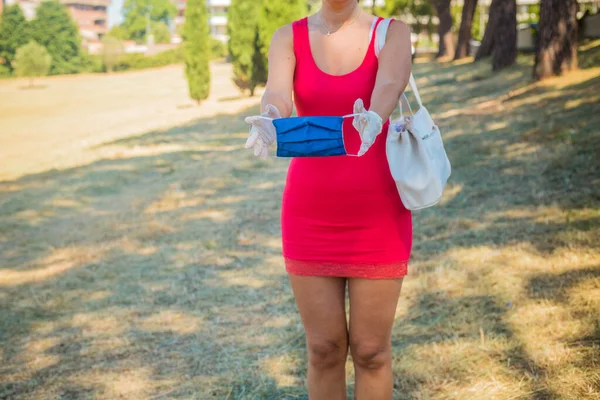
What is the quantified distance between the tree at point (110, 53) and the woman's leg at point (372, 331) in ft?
234

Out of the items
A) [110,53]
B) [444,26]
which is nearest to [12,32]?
[110,53]

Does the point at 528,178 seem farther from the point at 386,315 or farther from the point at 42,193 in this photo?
the point at 42,193

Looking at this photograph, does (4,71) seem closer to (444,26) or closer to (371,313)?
(444,26)

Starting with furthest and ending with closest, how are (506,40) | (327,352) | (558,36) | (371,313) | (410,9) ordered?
(410,9)
(506,40)
(558,36)
(327,352)
(371,313)

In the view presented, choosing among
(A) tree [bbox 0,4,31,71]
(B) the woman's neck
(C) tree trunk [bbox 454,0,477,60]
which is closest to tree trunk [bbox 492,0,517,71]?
(C) tree trunk [bbox 454,0,477,60]

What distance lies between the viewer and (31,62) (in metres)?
59.2

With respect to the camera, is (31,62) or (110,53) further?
(110,53)

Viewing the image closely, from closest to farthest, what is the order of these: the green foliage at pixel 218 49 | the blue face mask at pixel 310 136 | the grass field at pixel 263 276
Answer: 1. the blue face mask at pixel 310 136
2. the grass field at pixel 263 276
3. the green foliage at pixel 218 49

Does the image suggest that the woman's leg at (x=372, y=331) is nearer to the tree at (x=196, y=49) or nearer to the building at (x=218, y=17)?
the tree at (x=196, y=49)

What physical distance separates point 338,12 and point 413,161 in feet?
2.16

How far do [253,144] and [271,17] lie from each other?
89.1ft

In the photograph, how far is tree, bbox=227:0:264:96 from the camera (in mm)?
30172

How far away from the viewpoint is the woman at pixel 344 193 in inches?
104

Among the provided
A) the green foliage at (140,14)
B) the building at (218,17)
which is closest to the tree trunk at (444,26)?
the building at (218,17)
